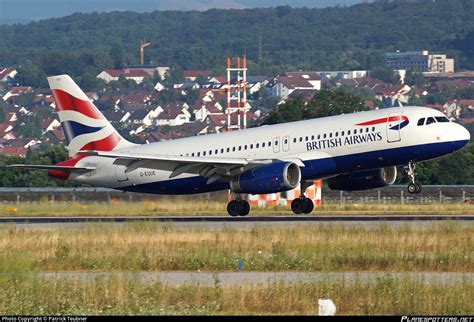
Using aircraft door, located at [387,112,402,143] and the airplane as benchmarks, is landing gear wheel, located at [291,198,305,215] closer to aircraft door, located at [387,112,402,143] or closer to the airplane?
the airplane

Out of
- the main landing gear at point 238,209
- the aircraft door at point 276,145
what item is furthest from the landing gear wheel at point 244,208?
the aircraft door at point 276,145

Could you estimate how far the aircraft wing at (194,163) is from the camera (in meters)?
54.9

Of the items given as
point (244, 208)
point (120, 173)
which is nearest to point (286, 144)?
point (244, 208)

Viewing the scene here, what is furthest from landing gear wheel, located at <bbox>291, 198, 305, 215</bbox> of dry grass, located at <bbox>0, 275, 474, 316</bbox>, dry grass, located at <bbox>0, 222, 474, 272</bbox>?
dry grass, located at <bbox>0, 275, 474, 316</bbox>

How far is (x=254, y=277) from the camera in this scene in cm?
3231

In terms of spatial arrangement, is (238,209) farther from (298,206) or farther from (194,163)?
(194,163)

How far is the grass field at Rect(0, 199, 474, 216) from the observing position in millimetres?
60188

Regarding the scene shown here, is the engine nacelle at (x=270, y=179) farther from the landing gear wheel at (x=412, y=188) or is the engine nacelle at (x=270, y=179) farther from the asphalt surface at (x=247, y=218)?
the landing gear wheel at (x=412, y=188)

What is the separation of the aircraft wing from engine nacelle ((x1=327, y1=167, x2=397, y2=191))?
3078 millimetres

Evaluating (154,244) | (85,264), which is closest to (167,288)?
(85,264)

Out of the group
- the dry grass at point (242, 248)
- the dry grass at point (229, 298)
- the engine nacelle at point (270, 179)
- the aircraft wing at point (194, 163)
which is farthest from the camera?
the aircraft wing at point (194, 163)

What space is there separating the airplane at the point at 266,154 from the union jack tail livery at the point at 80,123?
0.15ft

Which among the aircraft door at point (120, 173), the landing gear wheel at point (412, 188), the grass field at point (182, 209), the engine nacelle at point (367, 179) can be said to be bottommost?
the grass field at point (182, 209)

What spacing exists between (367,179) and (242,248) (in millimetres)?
18525
